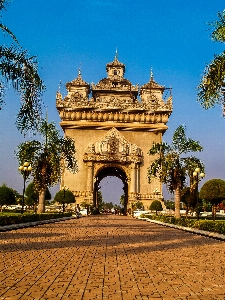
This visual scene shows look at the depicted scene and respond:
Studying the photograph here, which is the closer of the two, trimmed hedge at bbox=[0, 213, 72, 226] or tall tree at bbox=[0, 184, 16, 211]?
trimmed hedge at bbox=[0, 213, 72, 226]

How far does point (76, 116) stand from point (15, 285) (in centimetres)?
4257

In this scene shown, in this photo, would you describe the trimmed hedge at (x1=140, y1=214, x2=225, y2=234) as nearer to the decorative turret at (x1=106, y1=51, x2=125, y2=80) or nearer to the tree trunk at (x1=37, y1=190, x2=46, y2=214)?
the tree trunk at (x1=37, y1=190, x2=46, y2=214)

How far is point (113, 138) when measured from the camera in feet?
151

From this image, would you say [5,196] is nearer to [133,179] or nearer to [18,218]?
[18,218]

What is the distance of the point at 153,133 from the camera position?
47.7m

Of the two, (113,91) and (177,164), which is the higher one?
(113,91)

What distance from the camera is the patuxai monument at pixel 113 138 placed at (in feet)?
150

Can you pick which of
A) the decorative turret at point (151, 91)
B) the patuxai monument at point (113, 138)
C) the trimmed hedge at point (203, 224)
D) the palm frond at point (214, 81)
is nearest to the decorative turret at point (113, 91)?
the decorative turret at point (151, 91)

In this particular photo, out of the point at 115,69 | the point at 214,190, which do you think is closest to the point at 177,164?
the point at 214,190

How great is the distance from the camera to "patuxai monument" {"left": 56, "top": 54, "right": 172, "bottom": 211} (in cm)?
4566

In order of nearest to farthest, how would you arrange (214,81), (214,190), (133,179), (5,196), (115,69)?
(214,81) < (5,196) < (214,190) < (133,179) < (115,69)

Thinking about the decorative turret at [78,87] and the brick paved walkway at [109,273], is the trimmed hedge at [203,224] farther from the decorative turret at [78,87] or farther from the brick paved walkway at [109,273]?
the decorative turret at [78,87]

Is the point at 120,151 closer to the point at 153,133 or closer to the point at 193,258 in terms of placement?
the point at 153,133

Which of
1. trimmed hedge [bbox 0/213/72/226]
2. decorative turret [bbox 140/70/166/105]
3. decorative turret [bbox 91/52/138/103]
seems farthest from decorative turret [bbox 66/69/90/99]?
trimmed hedge [bbox 0/213/72/226]
